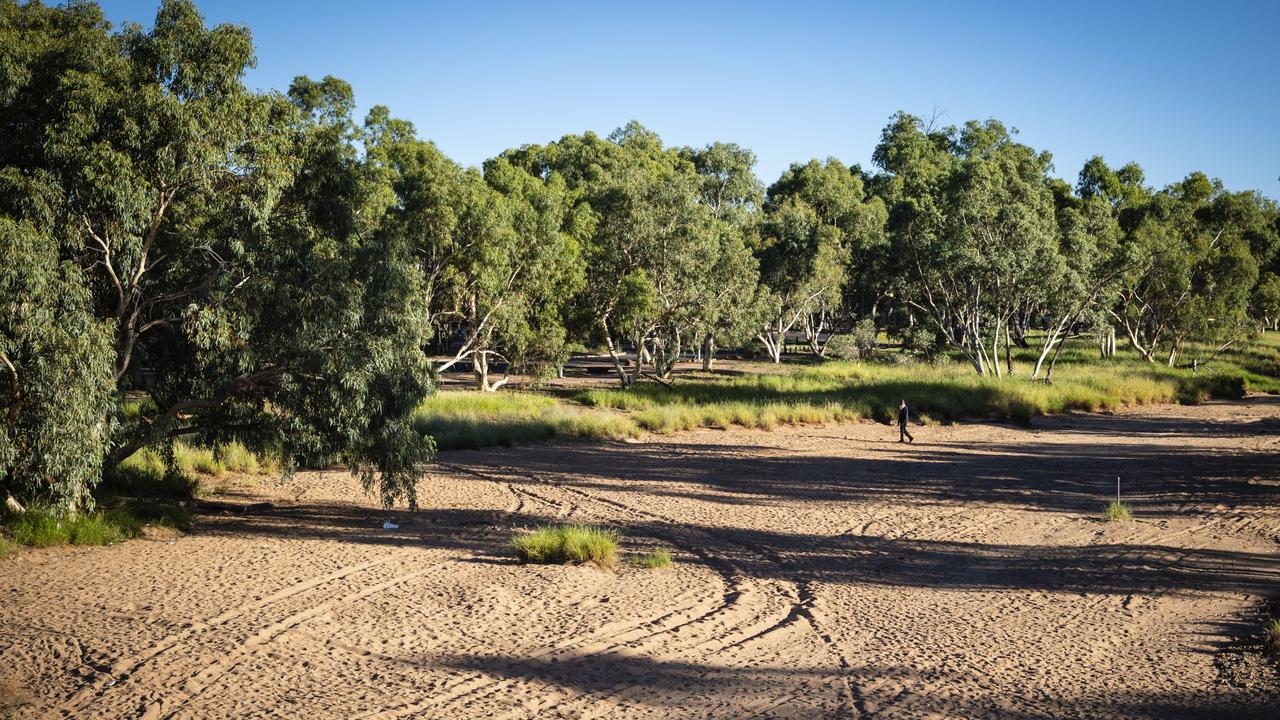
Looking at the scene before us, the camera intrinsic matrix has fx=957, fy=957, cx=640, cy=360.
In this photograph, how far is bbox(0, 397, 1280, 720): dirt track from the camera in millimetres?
8953

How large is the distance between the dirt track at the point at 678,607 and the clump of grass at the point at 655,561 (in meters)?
0.27

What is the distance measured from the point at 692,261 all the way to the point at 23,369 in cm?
2806

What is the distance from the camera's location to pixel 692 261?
38031mm

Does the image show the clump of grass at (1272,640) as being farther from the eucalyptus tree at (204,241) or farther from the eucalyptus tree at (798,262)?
the eucalyptus tree at (798,262)

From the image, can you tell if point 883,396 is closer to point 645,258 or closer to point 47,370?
point 645,258

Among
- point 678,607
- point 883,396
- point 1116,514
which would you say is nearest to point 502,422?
point 883,396

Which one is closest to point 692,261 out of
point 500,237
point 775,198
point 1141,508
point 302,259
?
point 500,237

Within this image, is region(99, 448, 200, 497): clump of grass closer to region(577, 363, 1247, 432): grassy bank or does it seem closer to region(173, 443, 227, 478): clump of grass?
region(173, 443, 227, 478): clump of grass

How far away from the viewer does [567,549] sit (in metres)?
13.8

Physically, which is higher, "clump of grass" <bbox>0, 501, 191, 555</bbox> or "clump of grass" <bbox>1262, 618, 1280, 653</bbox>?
"clump of grass" <bbox>0, 501, 191, 555</bbox>

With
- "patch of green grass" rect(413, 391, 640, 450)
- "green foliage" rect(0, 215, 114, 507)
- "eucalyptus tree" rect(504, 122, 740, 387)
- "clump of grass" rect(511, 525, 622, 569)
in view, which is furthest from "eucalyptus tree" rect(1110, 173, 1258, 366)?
"green foliage" rect(0, 215, 114, 507)

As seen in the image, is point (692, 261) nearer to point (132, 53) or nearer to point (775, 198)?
point (132, 53)

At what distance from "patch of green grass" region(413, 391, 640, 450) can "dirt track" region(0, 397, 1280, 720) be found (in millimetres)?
5812


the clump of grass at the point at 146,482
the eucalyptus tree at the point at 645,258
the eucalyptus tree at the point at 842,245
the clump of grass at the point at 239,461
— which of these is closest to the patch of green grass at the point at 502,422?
the clump of grass at the point at 239,461
